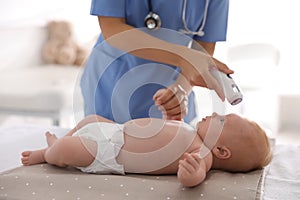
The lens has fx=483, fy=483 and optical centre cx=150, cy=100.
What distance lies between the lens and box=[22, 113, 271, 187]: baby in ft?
3.76

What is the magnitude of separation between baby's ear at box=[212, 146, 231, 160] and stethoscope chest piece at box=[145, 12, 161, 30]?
1.30 feet

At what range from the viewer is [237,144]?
1167 millimetres

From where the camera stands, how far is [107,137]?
1.17m

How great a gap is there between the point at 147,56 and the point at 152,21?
15 cm

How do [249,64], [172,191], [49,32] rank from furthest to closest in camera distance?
[49,32], [249,64], [172,191]

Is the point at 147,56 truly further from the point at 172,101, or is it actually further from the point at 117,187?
the point at 117,187

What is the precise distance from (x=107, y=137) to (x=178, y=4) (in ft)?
1.52

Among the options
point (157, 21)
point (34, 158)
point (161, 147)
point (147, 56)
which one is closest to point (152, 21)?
point (157, 21)

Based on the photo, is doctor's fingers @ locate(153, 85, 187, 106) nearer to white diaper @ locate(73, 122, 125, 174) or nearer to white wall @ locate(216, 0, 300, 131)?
white diaper @ locate(73, 122, 125, 174)

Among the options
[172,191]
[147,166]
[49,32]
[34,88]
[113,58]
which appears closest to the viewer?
[172,191]

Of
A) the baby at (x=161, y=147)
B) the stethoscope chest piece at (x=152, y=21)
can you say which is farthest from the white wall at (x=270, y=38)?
the baby at (x=161, y=147)

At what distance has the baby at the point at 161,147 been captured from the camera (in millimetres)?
1145

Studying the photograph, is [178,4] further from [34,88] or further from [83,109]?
[34,88]

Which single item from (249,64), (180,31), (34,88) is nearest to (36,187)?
(180,31)
